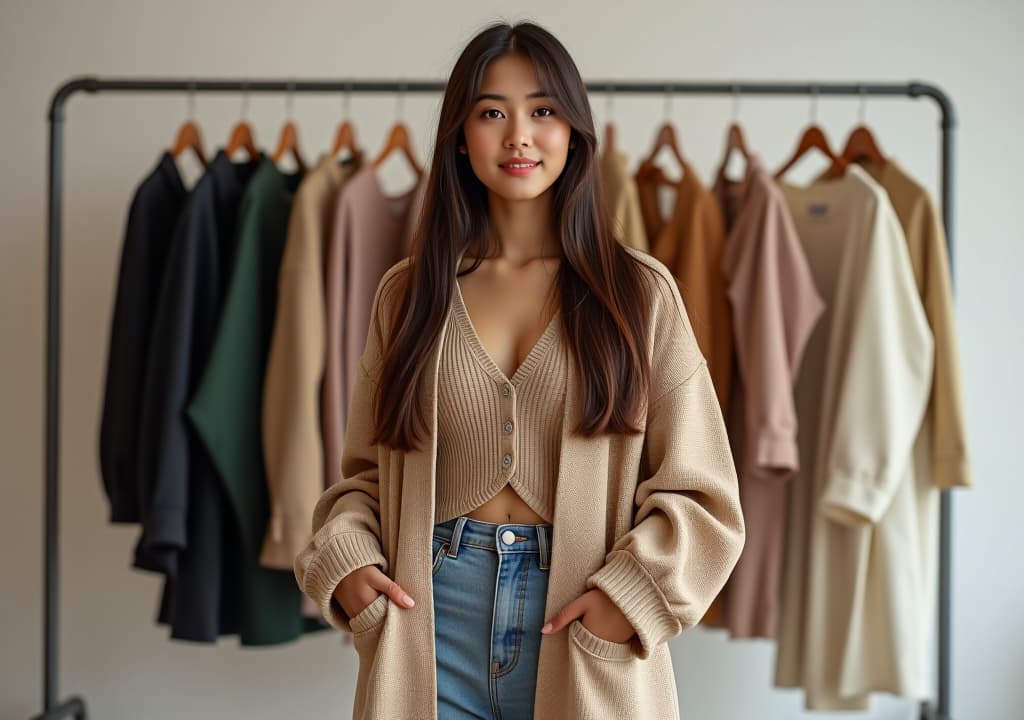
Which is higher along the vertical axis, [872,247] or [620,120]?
[620,120]

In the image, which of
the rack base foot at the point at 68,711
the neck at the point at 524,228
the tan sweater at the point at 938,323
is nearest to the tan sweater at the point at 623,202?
the tan sweater at the point at 938,323

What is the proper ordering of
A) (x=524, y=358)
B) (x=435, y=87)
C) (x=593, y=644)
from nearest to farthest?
(x=593, y=644) < (x=524, y=358) < (x=435, y=87)

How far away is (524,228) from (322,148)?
1875mm

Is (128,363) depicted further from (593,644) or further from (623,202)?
(593,644)

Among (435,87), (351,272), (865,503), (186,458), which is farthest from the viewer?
(435,87)

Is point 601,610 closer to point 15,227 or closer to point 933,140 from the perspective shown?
point 933,140

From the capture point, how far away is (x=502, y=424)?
4.68 ft

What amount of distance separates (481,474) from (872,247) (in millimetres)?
1398

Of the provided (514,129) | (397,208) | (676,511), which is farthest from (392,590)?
(397,208)

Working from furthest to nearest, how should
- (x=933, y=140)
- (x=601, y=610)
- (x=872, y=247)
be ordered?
(x=933, y=140) → (x=872, y=247) → (x=601, y=610)

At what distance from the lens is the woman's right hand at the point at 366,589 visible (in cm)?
141

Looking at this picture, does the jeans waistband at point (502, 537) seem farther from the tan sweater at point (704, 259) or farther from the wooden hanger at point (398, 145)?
the wooden hanger at point (398, 145)

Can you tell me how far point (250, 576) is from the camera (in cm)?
256

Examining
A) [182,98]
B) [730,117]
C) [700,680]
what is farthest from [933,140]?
[182,98]
